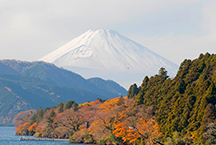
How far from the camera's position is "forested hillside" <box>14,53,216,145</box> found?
47.8 m

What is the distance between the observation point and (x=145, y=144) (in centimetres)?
5622

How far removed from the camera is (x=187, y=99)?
5209 centimetres

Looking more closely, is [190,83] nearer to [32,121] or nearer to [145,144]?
[145,144]

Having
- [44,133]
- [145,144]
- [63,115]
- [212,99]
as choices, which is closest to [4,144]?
[63,115]

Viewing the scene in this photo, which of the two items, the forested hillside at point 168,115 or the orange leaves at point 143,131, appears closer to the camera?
the forested hillside at point 168,115

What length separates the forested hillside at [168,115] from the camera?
47.8 m

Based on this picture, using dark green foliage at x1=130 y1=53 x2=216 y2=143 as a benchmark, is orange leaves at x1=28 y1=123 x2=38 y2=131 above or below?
below

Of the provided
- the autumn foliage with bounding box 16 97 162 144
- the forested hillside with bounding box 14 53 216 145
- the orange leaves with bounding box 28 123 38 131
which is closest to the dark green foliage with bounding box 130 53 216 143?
the forested hillside with bounding box 14 53 216 145

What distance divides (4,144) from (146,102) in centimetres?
2805

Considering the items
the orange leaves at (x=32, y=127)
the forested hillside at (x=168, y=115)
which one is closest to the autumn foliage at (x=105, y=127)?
the forested hillside at (x=168, y=115)

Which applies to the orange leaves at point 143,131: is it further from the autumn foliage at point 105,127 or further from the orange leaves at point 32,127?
the orange leaves at point 32,127

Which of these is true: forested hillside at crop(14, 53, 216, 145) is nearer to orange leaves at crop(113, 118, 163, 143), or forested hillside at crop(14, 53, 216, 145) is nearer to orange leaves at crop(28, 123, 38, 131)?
orange leaves at crop(113, 118, 163, 143)

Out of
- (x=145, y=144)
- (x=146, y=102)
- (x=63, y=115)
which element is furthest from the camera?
(x=63, y=115)

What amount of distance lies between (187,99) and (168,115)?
4923mm
